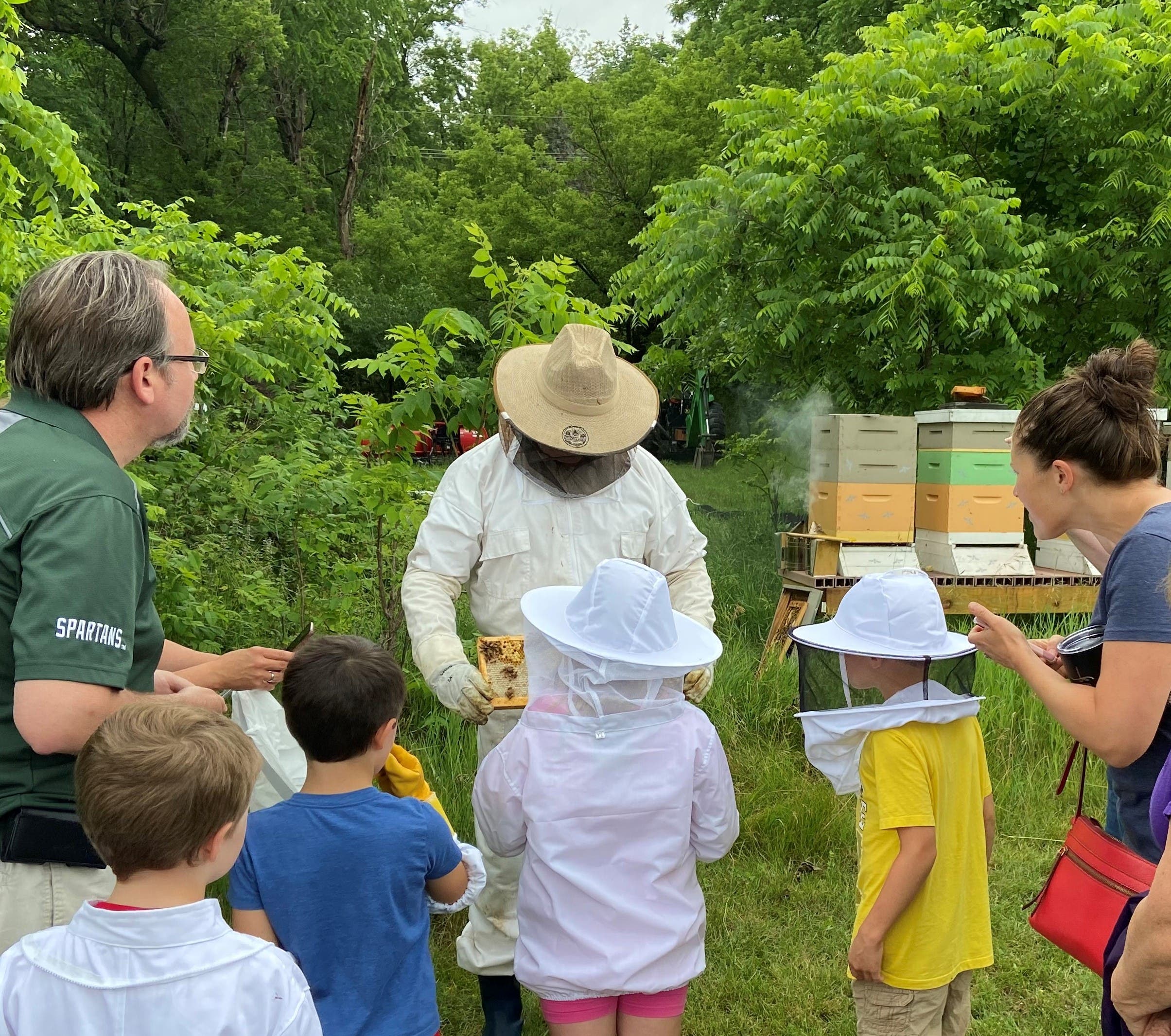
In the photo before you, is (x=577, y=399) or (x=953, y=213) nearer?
(x=577, y=399)

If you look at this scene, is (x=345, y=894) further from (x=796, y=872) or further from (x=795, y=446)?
(x=795, y=446)

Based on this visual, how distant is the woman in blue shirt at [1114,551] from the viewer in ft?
6.86

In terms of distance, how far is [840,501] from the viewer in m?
5.98

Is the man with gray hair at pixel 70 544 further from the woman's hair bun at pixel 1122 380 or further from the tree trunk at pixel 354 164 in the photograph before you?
the tree trunk at pixel 354 164

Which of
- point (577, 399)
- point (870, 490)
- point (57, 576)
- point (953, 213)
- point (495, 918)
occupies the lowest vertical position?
point (495, 918)

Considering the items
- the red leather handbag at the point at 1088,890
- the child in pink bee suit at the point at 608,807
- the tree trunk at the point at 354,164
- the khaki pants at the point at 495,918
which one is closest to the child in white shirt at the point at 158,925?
the child in pink bee suit at the point at 608,807

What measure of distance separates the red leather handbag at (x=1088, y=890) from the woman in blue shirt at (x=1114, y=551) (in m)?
0.10

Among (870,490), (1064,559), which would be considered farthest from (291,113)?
(1064,559)

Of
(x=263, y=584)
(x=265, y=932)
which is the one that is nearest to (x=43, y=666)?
(x=265, y=932)

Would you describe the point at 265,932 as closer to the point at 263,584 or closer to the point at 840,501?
the point at 263,584

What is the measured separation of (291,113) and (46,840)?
2700 centimetres

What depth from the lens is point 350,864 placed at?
2.07 m

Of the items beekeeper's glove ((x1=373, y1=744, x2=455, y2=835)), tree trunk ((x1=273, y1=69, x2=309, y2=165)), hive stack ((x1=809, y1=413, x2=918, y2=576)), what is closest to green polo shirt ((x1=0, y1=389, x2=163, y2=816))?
beekeeper's glove ((x1=373, y1=744, x2=455, y2=835))

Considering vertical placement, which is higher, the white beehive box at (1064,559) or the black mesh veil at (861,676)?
the black mesh veil at (861,676)
